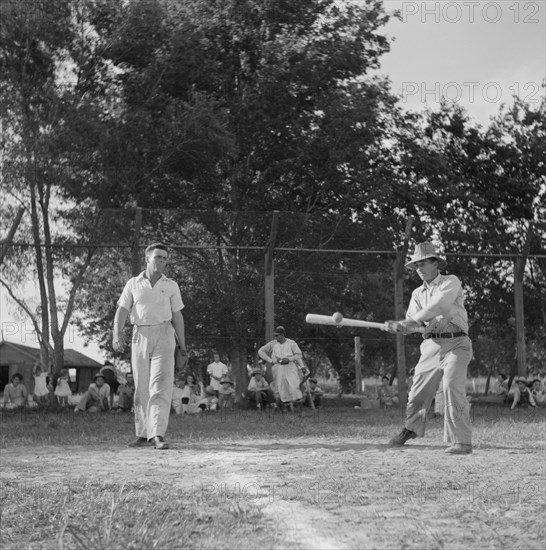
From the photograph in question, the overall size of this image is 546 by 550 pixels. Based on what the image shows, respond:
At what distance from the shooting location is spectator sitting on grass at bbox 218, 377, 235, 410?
18594 millimetres

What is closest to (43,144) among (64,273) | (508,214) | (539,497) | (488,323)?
(64,273)

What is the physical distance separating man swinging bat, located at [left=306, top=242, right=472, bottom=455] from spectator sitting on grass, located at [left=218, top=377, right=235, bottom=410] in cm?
921

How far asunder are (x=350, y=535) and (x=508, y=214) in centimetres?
2567

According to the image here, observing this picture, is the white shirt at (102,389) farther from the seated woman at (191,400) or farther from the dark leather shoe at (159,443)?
the dark leather shoe at (159,443)

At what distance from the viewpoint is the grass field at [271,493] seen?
4.66 meters

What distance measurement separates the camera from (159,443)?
9.55 m

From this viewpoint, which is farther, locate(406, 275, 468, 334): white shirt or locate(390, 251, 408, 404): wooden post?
locate(390, 251, 408, 404): wooden post

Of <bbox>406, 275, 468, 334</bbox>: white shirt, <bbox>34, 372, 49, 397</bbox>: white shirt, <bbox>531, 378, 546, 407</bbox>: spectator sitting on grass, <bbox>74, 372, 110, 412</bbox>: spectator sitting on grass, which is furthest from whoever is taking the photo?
<bbox>531, 378, 546, 407</bbox>: spectator sitting on grass

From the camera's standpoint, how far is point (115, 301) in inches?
735

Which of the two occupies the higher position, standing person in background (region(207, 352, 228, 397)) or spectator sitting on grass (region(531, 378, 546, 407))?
standing person in background (region(207, 352, 228, 397))

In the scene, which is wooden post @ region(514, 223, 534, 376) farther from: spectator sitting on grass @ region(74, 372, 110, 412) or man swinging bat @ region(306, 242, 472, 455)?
man swinging bat @ region(306, 242, 472, 455)

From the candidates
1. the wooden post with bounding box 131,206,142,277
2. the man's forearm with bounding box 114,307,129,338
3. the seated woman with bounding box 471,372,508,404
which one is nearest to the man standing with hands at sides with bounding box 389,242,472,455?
the man's forearm with bounding box 114,307,129,338

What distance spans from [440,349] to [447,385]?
0.39 m

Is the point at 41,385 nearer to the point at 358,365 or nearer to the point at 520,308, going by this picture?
the point at 358,365
